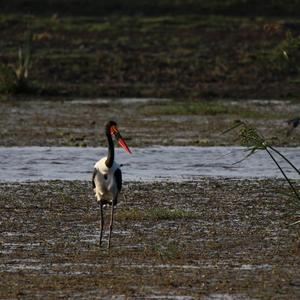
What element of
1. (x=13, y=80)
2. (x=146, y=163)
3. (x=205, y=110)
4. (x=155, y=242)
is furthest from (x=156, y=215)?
(x=13, y=80)

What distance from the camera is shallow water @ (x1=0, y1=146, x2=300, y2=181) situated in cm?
1625

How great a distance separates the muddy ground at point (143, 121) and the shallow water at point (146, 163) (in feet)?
1.87

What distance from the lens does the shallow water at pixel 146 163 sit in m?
16.2

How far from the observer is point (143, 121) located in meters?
22.8

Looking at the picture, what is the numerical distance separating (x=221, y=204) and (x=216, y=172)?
2946 millimetres

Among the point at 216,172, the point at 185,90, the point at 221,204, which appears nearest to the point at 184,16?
the point at 185,90

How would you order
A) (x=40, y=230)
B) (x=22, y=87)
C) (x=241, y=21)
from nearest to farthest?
(x=40, y=230)
(x=22, y=87)
(x=241, y=21)

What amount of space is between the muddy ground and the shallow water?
569 millimetres

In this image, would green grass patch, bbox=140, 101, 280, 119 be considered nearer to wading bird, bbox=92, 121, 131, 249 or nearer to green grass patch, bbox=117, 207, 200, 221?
green grass patch, bbox=117, 207, 200, 221

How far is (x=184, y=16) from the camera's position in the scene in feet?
133

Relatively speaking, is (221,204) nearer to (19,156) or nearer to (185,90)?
(19,156)

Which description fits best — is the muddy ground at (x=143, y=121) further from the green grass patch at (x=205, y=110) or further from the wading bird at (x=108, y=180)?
the wading bird at (x=108, y=180)

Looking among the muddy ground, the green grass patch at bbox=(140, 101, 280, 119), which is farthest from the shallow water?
the green grass patch at bbox=(140, 101, 280, 119)

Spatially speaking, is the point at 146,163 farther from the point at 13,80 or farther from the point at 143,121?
the point at 13,80
